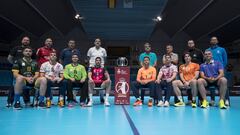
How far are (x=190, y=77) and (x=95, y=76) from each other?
220 cm

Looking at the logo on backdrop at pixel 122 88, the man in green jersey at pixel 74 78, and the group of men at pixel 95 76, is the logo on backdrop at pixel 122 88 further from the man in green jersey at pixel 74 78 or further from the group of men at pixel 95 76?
the man in green jersey at pixel 74 78

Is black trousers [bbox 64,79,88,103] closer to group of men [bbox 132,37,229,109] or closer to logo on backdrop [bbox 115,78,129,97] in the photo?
logo on backdrop [bbox 115,78,129,97]

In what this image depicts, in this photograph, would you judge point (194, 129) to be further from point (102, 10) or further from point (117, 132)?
point (102, 10)

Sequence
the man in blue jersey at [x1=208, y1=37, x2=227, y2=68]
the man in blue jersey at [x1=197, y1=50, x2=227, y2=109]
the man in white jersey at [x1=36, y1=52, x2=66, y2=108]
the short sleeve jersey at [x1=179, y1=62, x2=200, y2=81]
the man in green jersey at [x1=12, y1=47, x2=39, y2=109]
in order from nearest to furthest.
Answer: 1. the man in green jersey at [x1=12, y1=47, x2=39, y2=109]
2. the man in blue jersey at [x1=197, y1=50, x2=227, y2=109]
3. the man in white jersey at [x1=36, y1=52, x2=66, y2=108]
4. the short sleeve jersey at [x1=179, y1=62, x2=200, y2=81]
5. the man in blue jersey at [x1=208, y1=37, x2=227, y2=68]

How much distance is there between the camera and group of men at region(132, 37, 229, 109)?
5.88 metres

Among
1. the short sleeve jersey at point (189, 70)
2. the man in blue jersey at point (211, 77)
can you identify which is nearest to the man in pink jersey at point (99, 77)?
the short sleeve jersey at point (189, 70)

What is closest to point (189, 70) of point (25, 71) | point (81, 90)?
point (81, 90)

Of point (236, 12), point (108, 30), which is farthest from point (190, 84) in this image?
point (108, 30)

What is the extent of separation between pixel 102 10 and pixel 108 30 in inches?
220

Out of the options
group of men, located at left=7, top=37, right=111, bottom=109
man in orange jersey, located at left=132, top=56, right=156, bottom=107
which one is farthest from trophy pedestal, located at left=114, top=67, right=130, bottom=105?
group of men, located at left=7, top=37, right=111, bottom=109

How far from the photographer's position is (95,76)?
6484mm

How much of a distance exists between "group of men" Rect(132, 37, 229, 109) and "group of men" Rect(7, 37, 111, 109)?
1018 millimetres

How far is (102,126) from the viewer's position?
135 inches

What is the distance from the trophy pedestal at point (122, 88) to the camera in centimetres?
657
